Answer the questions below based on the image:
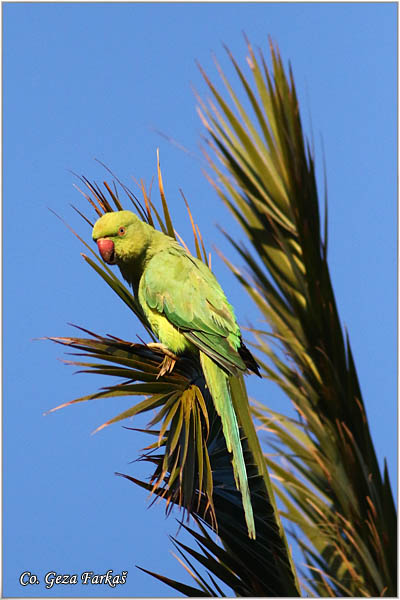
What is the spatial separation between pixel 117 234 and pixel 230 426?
96 centimetres

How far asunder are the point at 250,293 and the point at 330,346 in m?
0.62

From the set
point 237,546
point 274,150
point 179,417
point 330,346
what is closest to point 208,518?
point 237,546

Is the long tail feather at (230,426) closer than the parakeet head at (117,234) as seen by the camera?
Yes

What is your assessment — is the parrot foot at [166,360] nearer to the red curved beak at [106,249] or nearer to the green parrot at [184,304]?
the green parrot at [184,304]

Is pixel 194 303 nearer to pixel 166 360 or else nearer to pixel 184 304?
pixel 184 304

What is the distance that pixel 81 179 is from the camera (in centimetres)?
305

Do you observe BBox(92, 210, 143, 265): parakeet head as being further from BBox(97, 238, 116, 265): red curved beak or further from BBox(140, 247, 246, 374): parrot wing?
BBox(140, 247, 246, 374): parrot wing

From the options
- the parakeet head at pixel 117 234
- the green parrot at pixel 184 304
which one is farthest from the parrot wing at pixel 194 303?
the parakeet head at pixel 117 234

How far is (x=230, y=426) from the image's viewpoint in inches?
99.4

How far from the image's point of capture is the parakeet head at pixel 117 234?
9.57 feet

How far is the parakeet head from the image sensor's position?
115 inches

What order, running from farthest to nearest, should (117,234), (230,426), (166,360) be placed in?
(117,234)
(166,360)
(230,426)

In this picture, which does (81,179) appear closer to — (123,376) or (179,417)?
(123,376)

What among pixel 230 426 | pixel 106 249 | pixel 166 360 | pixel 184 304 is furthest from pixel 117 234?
pixel 230 426
